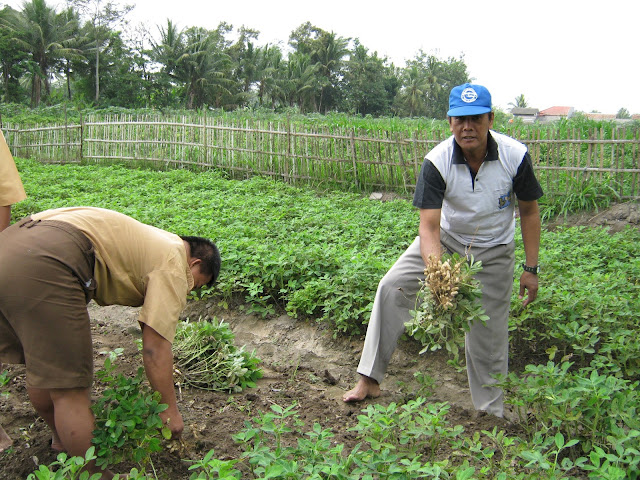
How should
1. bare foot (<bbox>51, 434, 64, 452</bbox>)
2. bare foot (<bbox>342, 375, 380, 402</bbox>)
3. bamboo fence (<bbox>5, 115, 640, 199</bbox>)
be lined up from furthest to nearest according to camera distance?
bamboo fence (<bbox>5, 115, 640, 199</bbox>), bare foot (<bbox>342, 375, 380, 402</bbox>), bare foot (<bbox>51, 434, 64, 452</bbox>)

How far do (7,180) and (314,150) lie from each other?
8.33 meters

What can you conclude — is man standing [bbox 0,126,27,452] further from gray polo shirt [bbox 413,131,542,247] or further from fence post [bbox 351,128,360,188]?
fence post [bbox 351,128,360,188]

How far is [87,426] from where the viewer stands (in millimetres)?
2346

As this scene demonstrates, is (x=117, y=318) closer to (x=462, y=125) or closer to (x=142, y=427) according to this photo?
(x=142, y=427)

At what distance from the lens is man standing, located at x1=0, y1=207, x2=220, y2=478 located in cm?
226

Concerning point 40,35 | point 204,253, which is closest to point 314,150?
point 204,253

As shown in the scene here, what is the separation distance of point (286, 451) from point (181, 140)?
1208 cm

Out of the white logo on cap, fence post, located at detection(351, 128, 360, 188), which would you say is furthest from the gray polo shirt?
fence post, located at detection(351, 128, 360, 188)

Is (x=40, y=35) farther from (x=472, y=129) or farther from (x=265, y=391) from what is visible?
(x=472, y=129)

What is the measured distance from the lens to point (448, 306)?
2.66 m

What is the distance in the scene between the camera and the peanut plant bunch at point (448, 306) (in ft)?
8.82

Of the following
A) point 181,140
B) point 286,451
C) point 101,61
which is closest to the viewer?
point 286,451

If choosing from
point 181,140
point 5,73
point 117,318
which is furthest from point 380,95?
point 117,318

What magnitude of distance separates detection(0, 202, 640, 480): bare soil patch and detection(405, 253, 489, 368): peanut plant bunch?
0.62 metres
